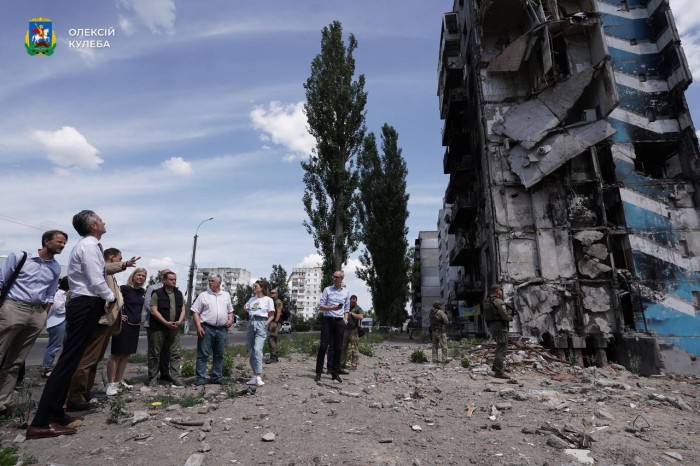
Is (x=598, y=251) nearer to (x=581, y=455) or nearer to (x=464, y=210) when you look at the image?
(x=464, y=210)

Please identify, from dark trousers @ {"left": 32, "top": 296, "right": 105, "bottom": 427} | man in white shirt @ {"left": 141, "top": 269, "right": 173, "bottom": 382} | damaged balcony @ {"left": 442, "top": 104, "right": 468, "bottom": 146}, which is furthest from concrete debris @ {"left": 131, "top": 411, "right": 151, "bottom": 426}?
damaged balcony @ {"left": 442, "top": 104, "right": 468, "bottom": 146}

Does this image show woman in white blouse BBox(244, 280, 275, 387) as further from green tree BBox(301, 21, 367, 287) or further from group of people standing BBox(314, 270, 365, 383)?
green tree BBox(301, 21, 367, 287)

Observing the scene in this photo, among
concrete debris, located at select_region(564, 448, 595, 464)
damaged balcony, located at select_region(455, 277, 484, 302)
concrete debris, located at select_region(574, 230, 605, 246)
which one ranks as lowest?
concrete debris, located at select_region(564, 448, 595, 464)

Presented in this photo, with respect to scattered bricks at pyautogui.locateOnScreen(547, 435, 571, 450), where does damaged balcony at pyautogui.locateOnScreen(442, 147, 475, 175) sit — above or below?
above

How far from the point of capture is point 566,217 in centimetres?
1647

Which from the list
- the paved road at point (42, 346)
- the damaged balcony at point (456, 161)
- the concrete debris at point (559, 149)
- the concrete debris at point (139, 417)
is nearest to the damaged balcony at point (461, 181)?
the damaged balcony at point (456, 161)

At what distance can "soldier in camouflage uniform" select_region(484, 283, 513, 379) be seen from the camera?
26.3 ft

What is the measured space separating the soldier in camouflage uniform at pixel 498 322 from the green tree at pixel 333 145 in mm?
9801

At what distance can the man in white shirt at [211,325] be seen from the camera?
5.96m

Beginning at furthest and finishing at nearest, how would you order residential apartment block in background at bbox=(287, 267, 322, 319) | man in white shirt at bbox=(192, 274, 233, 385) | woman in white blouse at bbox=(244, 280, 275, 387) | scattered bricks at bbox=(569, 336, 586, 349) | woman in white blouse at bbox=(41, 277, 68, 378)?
residential apartment block in background at bbox=(287, 267, 322, 319)
scattered bricks at bbox=(569, 336, 586, 349)
woman in white blouse at bbox=(41, 277, 68, 378)
woman in white blouse at bbox=(244, 280, 275, 387)
man in white shirt at bbox=(192, 274, 233, 385)

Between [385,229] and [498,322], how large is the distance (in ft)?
66.7

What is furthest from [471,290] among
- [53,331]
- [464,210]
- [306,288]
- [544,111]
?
[306,288]

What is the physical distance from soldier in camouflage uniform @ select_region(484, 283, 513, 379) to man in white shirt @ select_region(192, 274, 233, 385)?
18.0ft

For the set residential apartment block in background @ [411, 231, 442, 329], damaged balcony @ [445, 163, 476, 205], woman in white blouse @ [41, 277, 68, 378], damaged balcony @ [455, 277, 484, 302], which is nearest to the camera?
woman in white blouse @ [41, 277, 68, 378]
